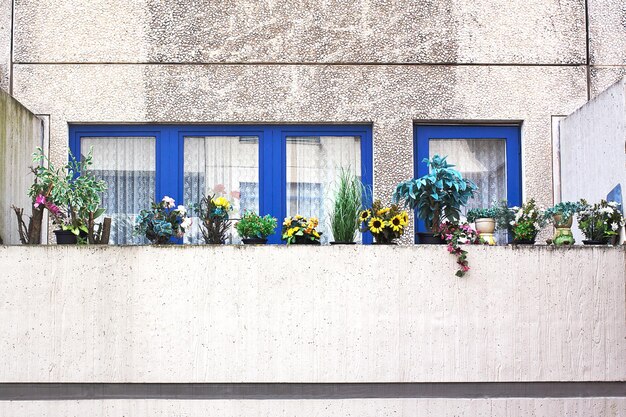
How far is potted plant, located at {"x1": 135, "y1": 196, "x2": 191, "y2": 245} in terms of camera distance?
6.52m

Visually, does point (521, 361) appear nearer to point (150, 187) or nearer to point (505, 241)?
point (505, 241)

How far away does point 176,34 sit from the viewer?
8.16m

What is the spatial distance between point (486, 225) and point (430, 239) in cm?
61

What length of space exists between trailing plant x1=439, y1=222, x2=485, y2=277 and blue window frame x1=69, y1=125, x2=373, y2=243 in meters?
1.83

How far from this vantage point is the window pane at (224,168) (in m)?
8.32

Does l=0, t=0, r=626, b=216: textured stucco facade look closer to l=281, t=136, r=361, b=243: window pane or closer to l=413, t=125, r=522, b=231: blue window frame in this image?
l=413, t=125, r=522, b=231: blue window frame

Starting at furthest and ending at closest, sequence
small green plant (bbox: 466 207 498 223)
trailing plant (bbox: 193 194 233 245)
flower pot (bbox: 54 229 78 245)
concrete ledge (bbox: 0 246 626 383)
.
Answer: small green plant (bbox: 466 207 498 223)
trailing plant (bbox: 193 194 233 245)
flower pot (bbox: 54 229 78 245)
concrete ledge (bbox: 0 246 626 383)

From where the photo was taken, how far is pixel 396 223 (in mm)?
6484

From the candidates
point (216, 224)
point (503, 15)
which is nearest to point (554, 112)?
point (503, 15)

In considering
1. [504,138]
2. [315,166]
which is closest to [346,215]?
[315,166]

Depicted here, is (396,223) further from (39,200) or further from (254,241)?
(39,200)

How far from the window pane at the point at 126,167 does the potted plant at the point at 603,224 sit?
3.78 meters

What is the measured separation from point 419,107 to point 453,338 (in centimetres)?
260

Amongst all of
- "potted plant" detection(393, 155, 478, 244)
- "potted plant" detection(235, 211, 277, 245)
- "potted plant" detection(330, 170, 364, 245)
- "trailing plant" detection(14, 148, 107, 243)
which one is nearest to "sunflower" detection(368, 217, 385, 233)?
"potted plant" detection(330, 170, 364, 245)
